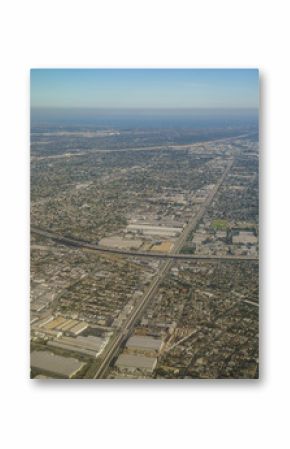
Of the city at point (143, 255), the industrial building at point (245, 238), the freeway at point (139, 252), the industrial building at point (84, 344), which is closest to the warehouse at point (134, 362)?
the city at point (143, 255)

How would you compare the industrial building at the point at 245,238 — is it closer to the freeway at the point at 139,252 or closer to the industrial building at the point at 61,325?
Answer: the freeway at the point at 139,252

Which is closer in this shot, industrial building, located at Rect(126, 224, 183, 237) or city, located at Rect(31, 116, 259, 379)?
city, located at Rect(31, 116, 259, 379)

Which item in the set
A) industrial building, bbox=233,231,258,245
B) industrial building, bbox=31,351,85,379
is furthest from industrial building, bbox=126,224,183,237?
industrial building, bbox=31,351,85,379

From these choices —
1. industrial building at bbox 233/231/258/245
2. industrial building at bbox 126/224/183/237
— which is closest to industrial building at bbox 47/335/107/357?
industrial building at bbox 126/224/183/237

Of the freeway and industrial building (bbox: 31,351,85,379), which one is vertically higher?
the freeway

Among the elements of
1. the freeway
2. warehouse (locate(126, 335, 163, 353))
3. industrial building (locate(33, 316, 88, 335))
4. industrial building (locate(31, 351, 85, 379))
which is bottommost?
industrial building (locate(31, 351, 85, 379))

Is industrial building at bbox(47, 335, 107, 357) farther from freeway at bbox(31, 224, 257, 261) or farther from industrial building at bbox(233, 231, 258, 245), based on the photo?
industrial building at bbox(233, 231, 258, 245)

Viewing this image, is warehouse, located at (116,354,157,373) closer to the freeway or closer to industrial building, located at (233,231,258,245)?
the freeway
